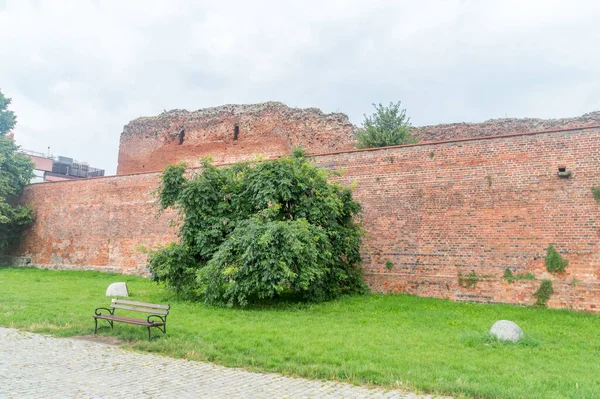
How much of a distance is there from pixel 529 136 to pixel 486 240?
296 cm

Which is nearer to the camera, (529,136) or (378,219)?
(529,136)

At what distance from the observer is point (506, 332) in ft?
24.0

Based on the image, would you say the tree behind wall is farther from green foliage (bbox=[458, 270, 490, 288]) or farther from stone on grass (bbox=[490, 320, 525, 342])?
stone on grass (bbox=[490, 320, 525, 342])

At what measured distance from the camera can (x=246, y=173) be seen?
1226cm

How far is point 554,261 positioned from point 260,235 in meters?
7.20

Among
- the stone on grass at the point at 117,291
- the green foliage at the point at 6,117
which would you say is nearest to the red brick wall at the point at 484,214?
the stone on grass at the point at 117,291

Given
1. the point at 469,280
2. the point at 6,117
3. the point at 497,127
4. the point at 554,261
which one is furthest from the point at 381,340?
the point at 6,117

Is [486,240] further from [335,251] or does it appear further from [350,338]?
[350,338]

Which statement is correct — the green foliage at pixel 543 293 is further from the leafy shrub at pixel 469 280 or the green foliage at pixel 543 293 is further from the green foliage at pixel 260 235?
the green foliage at pixel 260 235

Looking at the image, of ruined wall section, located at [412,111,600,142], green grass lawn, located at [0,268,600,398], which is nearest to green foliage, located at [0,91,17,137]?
green grass lawn, located at [0,268,600,398]

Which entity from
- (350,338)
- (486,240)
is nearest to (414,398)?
(350,338)

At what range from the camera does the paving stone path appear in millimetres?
4914

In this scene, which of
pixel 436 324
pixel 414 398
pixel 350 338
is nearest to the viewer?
pixel 414 398

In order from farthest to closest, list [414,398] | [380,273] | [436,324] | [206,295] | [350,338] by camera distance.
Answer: [380,273] < [206,295] < [436,324] < [350,338] < [414,398]
